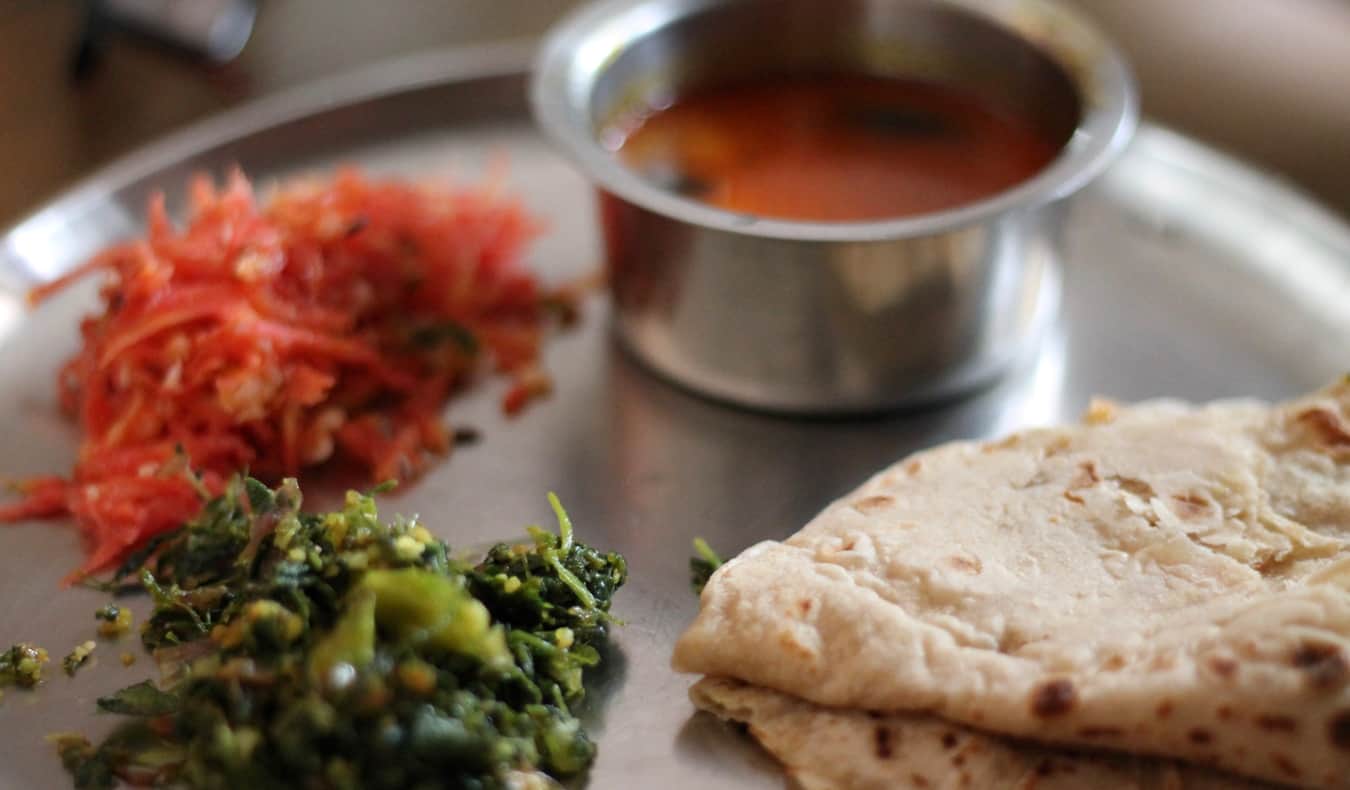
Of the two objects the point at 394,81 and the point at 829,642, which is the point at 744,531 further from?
the point at 394,81

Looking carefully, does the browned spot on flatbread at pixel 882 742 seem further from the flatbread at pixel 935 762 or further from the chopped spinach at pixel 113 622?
the chopped spinach at pixel 113 622

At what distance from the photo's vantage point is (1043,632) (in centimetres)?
237

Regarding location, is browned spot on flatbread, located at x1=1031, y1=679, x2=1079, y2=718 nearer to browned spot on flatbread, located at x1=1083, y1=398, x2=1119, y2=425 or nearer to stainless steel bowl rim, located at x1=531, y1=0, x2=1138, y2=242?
browned spot on flatbread, located at x1=1083, y1=398, x2=1119, y2=425

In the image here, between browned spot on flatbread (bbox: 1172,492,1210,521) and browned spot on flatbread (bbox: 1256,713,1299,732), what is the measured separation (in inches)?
19.5

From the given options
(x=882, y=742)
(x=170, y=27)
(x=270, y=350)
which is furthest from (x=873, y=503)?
(x=170, y=27)

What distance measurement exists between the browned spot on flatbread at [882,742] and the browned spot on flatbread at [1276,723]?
1.97 ft

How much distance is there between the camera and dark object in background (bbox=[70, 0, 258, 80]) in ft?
16.9

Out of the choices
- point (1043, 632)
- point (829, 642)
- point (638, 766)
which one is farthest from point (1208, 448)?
point (638, 766)

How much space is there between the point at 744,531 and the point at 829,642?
2.26 feet

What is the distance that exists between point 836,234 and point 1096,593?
3.34ft

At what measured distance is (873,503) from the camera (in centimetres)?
276

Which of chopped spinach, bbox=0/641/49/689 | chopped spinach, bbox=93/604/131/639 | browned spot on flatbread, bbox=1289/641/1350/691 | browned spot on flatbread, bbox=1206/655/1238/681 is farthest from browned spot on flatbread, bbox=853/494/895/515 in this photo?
chopped spinach, bbox=0/641/49/689

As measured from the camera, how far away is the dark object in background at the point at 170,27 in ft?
16.9

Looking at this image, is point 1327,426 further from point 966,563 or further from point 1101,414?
point 966,563
